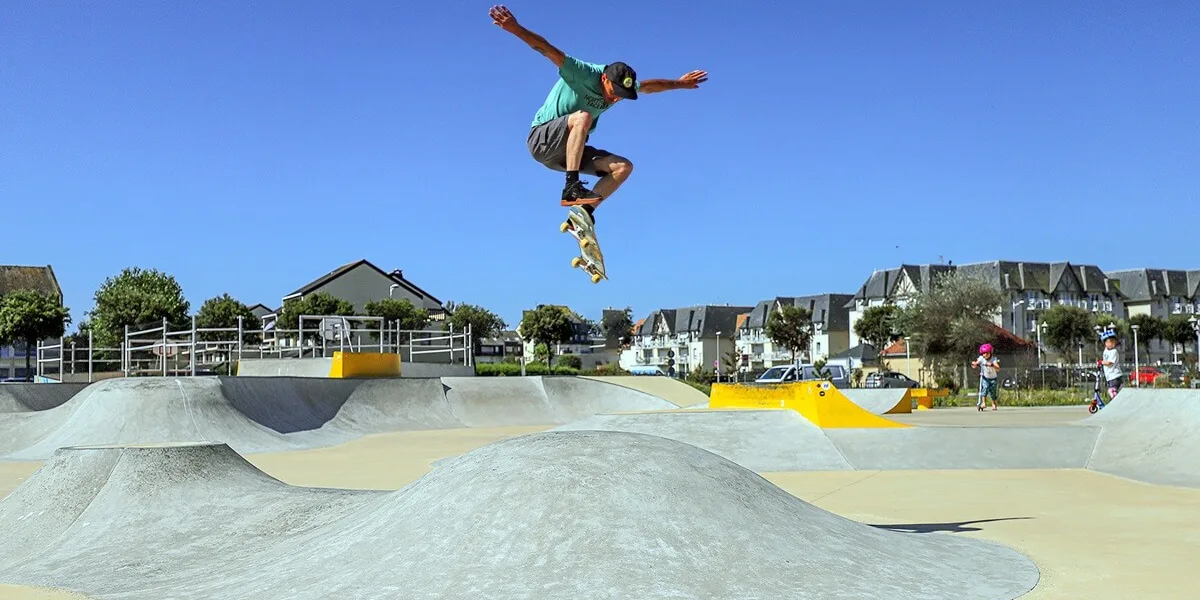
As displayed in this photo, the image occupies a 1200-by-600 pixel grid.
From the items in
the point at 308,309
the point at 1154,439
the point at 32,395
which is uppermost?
the point at 308,309

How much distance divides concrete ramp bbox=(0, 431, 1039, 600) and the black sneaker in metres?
2.03

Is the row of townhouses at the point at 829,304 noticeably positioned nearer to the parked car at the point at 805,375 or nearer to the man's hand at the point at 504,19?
the parked car at the point at 805,375

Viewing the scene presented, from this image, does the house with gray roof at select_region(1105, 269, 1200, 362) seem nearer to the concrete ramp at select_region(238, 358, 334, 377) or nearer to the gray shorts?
the concrete ramp at select_region(238, 358, 334, 377)

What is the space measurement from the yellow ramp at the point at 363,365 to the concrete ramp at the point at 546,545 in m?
15.6

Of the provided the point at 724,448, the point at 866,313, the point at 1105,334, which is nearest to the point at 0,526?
the point at 724,448

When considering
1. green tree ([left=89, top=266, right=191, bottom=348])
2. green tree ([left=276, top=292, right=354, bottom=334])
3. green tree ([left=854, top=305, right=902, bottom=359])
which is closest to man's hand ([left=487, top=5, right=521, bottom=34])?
green tree ([left=89, top=266, right=191, bottom=348])

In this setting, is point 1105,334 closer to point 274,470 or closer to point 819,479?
point 819,479

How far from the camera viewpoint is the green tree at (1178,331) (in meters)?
86.3

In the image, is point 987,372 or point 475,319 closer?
point 987,372

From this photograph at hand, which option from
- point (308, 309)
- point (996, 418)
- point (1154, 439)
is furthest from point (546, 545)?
point (308, 309)

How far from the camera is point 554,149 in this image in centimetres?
708

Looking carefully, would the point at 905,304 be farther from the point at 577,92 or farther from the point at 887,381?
the point at 577,92

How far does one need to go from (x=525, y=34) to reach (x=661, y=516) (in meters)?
3.52

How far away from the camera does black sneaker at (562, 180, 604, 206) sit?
709 centimetres
